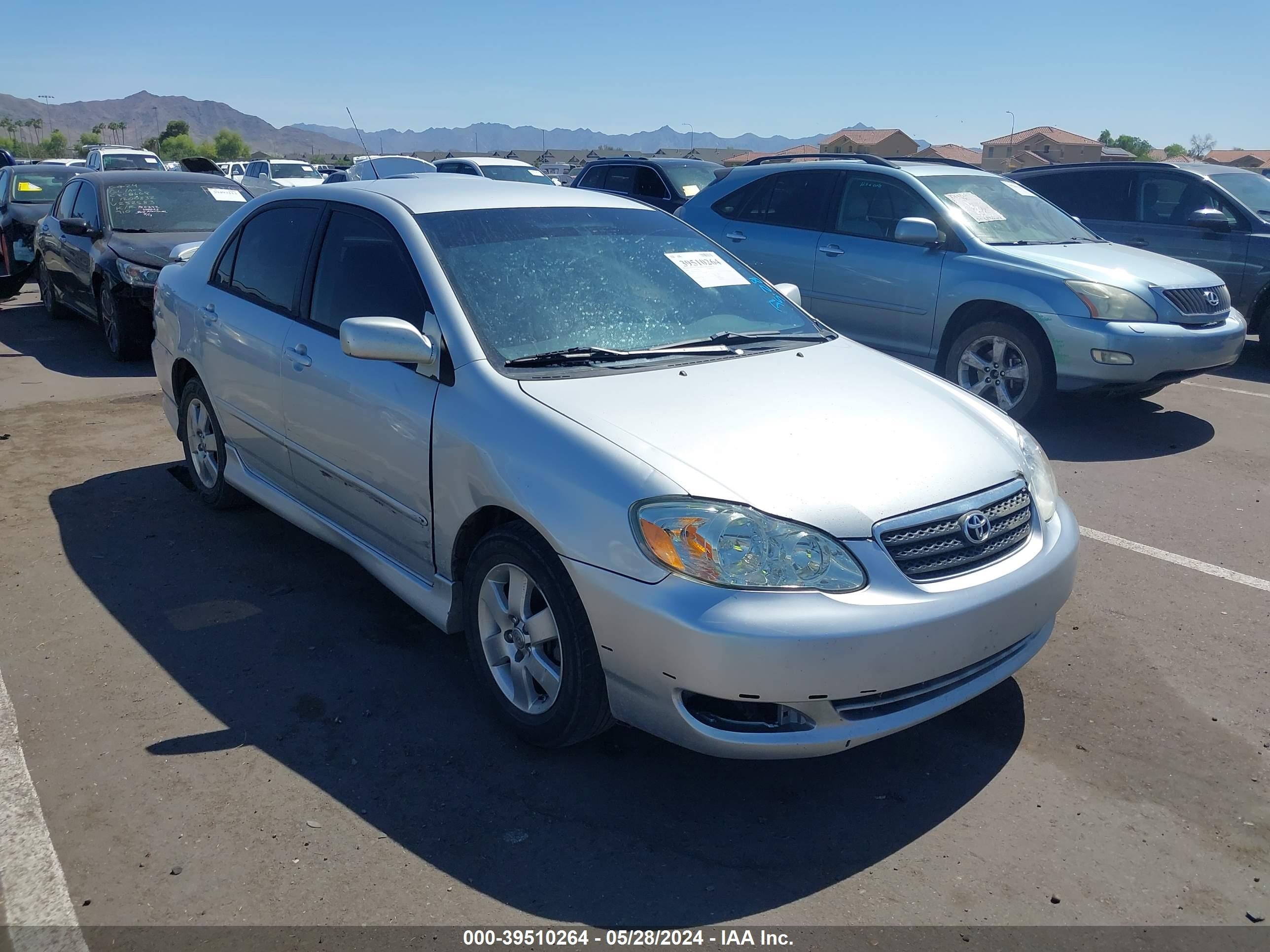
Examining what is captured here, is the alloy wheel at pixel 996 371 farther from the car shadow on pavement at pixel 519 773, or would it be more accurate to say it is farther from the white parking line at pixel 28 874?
the white parking line at pixel 28 874

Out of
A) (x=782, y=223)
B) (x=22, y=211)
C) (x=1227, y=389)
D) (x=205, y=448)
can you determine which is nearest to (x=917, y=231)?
(x=782, y=223)

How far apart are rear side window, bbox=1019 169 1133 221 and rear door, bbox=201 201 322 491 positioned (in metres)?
8.15

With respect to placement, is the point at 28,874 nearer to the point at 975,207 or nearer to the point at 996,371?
the point at 996,371

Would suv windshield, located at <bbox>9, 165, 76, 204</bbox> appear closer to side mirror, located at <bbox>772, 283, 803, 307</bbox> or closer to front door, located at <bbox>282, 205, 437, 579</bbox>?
front door, located at <bbox>282, 205, 437, 579</bbox>

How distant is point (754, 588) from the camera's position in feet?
9.24

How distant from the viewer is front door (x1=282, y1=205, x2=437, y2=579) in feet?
12.2

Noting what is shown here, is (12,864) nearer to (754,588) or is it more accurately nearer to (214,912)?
(214,912)

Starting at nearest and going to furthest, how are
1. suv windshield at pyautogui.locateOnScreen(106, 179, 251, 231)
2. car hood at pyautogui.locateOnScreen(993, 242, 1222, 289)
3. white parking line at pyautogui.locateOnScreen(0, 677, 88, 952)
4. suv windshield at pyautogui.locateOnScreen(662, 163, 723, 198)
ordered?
1. white parking line at pyautogui.locateOnScreen(0, 677, 88, 952)
2. car hood at pyautogui.locateOnScreen(993, 242, 1222, 289)
3. suv windshield at pyautogui.locateOnScreen(106, 179, 251, 231)
4. suv windshield at pyautogui.locateOnScreen(662, 163, 723, 198)

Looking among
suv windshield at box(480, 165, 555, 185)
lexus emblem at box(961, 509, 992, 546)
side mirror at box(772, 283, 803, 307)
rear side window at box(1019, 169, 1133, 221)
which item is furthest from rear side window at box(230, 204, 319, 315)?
suv windshield at box(480, 165, 555, 185)

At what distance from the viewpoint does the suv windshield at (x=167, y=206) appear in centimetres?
1015

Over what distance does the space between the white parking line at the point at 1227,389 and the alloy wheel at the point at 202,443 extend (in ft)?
24.7

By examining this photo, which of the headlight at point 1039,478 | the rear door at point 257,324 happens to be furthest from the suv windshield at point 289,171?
the headlight at point 1039,478

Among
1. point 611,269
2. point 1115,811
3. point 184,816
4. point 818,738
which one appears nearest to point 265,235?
point 611,269

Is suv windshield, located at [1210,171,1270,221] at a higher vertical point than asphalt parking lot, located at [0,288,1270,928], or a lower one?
higher
